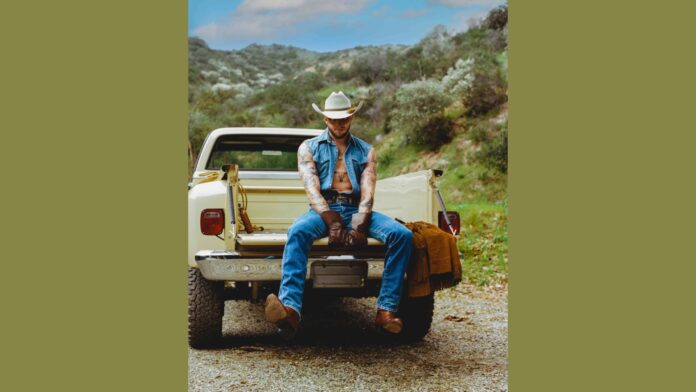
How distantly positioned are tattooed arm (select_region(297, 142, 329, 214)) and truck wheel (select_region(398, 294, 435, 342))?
4.45 feet

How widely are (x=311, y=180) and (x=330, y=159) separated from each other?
0.72ft

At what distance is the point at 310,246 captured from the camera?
4840 millimetres

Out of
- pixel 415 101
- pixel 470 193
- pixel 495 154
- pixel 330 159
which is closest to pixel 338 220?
pixel 330 159

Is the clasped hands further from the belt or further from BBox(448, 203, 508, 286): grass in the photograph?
BBox(448, 203, 508, 286): grass

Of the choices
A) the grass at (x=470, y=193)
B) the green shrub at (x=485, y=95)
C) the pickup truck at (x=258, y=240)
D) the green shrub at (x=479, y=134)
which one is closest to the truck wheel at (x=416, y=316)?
the pickup truck at (x=258, y=240)

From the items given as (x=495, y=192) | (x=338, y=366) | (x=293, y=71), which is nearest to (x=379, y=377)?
(x=338, y=366)

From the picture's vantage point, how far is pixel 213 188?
543 centimetres

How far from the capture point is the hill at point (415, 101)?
12.2 m

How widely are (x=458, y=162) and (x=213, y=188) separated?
9.74 meters

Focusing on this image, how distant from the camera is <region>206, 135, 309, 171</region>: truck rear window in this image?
683cm

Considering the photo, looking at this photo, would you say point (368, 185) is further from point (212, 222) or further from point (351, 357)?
point (351, 357)

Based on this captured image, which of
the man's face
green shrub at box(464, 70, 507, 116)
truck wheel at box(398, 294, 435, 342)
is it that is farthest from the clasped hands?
green shrub at box(464, 70, 507, 116)

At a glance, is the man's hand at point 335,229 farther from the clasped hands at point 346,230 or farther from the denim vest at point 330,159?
the denim vest at point 330,159

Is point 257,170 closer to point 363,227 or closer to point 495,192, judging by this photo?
point 363,227
